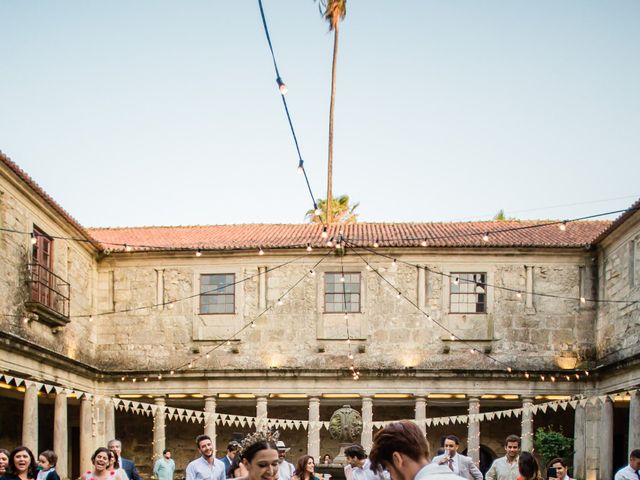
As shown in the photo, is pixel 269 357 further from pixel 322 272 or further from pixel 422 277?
pixel 422 277

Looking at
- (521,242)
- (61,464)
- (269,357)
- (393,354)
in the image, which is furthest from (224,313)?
(521,242)

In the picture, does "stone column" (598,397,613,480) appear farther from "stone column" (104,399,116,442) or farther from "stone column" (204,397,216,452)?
"stone column" (104,399,116,442)

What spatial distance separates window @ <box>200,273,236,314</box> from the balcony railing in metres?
4.37

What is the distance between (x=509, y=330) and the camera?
90.4 feet

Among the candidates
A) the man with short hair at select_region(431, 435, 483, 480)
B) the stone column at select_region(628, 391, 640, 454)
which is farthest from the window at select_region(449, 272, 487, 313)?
the man with short hair at select_region(431, 435, 483, 480)

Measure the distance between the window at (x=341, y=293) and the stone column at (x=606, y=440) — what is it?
7.44 meters

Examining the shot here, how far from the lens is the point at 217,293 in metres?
28.6

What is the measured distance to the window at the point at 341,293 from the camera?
28203mm

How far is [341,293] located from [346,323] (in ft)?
2.96

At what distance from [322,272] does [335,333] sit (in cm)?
183

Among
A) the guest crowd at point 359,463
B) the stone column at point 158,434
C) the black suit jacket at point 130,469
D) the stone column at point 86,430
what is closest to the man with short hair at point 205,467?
the guest crowd at point 359,463

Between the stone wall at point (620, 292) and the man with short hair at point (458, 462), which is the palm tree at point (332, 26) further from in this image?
the man with short hair at point (458, 462)

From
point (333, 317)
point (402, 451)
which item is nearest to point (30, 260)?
point (333, 317)

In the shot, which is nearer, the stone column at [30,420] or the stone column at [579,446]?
the stone column at [30,420]
